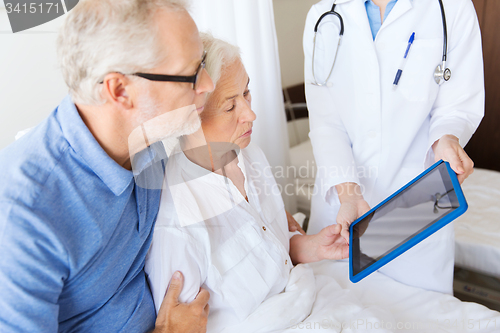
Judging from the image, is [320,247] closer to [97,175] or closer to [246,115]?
[246,115]

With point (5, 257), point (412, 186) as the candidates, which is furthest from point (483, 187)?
point (5, 257)

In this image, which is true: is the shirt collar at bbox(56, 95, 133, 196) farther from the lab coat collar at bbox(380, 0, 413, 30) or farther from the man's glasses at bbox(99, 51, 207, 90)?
the lab coat collar at bbox(380, 0, 413, 30)

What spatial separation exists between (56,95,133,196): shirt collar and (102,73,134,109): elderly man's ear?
0.08m

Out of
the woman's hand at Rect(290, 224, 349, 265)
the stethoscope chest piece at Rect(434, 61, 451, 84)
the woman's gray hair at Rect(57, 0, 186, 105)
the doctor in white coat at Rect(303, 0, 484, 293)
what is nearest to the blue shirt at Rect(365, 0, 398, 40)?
the doctor in white coat at Rect(303, 0, 484, 293)

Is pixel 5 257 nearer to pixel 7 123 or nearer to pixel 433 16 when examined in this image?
pixel 7 123

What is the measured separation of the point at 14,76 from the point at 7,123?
134 millimetres

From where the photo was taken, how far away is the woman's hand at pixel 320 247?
1.23 metres

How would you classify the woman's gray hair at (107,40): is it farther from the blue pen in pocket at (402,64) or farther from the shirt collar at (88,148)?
the blue pen in pocket at (402,64)

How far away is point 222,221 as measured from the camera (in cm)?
105

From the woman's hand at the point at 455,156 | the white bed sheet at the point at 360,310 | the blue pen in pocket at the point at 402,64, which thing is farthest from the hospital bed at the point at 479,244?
the blue pen in pocket at the point at 402,64

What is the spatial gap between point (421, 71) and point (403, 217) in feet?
1.70

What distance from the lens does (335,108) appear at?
1390 millimetres

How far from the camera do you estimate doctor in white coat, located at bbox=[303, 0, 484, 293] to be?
121 cm

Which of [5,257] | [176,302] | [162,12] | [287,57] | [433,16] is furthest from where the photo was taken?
[287,57]
